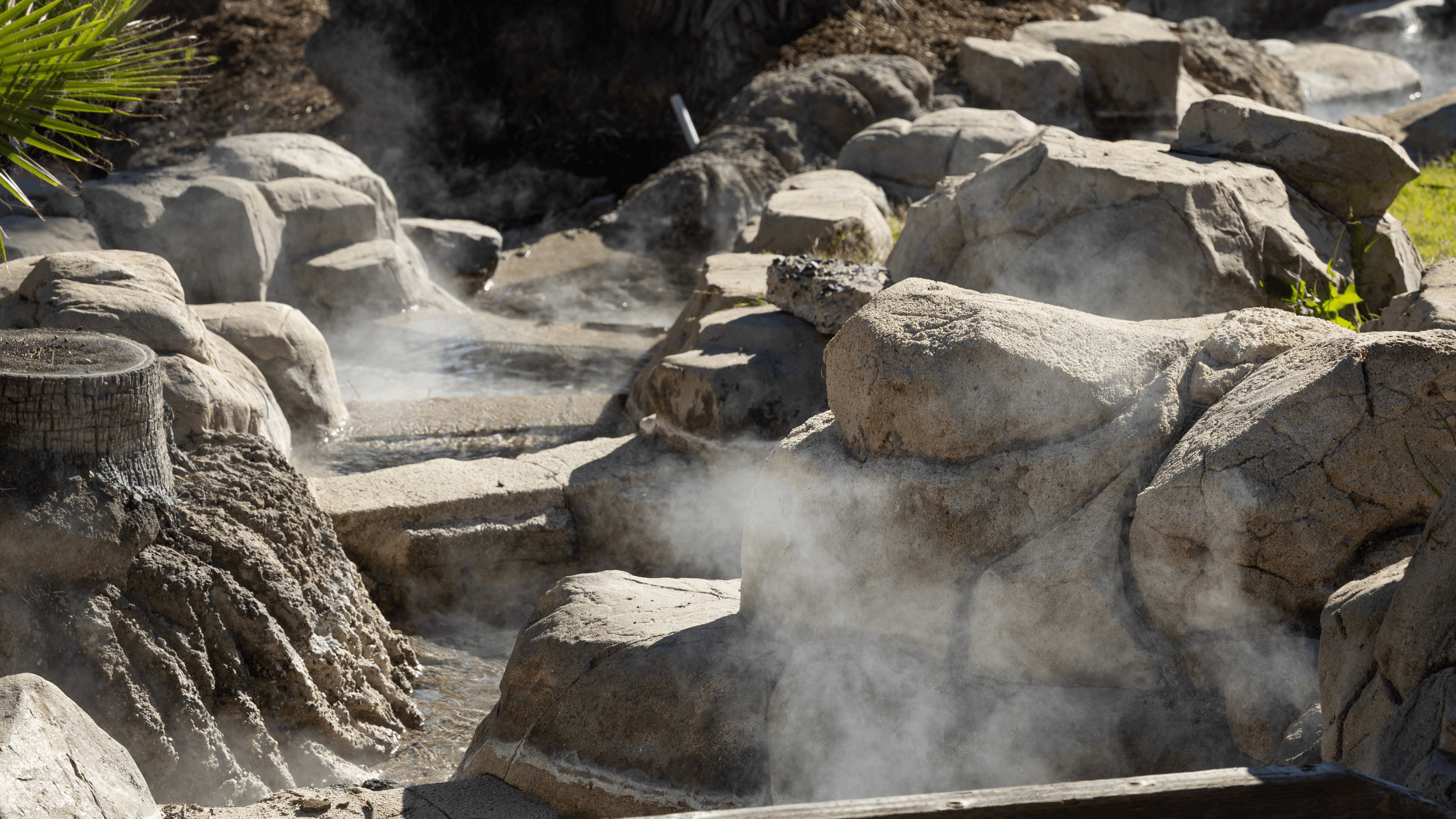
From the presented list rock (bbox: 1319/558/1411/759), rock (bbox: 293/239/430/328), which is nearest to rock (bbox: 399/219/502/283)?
rock (bbox: 293/239/430/328)

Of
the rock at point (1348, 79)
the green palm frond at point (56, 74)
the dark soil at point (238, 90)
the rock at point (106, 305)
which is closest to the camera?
the green palm frond at point (56, 74)

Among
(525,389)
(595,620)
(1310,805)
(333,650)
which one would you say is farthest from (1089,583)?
(525,389)

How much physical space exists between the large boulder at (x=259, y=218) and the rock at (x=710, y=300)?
9.33 feet

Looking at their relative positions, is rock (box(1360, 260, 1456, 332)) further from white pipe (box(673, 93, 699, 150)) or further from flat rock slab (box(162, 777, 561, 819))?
white pipe (box(673, 93, 699, 150))

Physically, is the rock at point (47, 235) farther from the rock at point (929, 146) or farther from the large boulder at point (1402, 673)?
the large boulder at point (1402, 673)

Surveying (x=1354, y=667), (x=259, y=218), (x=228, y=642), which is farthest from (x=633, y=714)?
(x=259, y=218)

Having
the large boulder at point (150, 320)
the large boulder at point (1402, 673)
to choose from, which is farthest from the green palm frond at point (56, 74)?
the large boulder at point (1402, 673)

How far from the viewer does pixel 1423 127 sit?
38.5 ft

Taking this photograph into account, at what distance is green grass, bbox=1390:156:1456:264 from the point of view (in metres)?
7.39

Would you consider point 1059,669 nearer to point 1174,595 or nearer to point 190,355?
point 1174,595

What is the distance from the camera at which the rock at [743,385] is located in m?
5.53

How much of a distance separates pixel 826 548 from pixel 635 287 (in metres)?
7.74

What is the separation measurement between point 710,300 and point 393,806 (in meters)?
4.25

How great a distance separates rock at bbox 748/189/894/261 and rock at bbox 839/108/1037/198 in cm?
147
